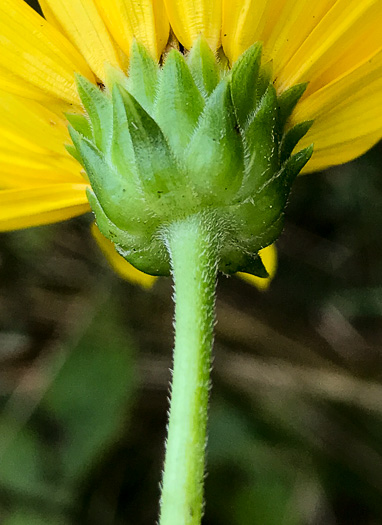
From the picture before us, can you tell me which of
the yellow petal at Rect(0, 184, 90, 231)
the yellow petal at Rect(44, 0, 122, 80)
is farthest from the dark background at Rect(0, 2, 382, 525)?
the yellow petal at Rect(44, 0, 122, 80)

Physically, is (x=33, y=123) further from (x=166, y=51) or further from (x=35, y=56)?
(x=166, y=51)

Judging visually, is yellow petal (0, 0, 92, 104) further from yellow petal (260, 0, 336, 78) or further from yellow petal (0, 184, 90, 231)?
yellow petal (260, 0, 336, 78)

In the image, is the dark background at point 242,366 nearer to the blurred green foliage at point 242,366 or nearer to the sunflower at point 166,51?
the blurred green foliage at point 242,366

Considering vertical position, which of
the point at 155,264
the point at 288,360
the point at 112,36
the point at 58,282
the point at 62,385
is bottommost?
the point at 288,360

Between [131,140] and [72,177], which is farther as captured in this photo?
[72,177]

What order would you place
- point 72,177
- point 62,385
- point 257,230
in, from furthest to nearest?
point 62,385 → point 72,177 → point 257,230

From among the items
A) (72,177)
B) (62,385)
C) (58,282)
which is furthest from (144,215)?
(58,282)

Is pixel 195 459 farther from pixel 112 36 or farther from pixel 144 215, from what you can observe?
pixel 112 36

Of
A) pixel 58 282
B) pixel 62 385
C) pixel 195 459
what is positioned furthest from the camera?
pixel 58 282

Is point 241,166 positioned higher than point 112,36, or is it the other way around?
point 112,36
